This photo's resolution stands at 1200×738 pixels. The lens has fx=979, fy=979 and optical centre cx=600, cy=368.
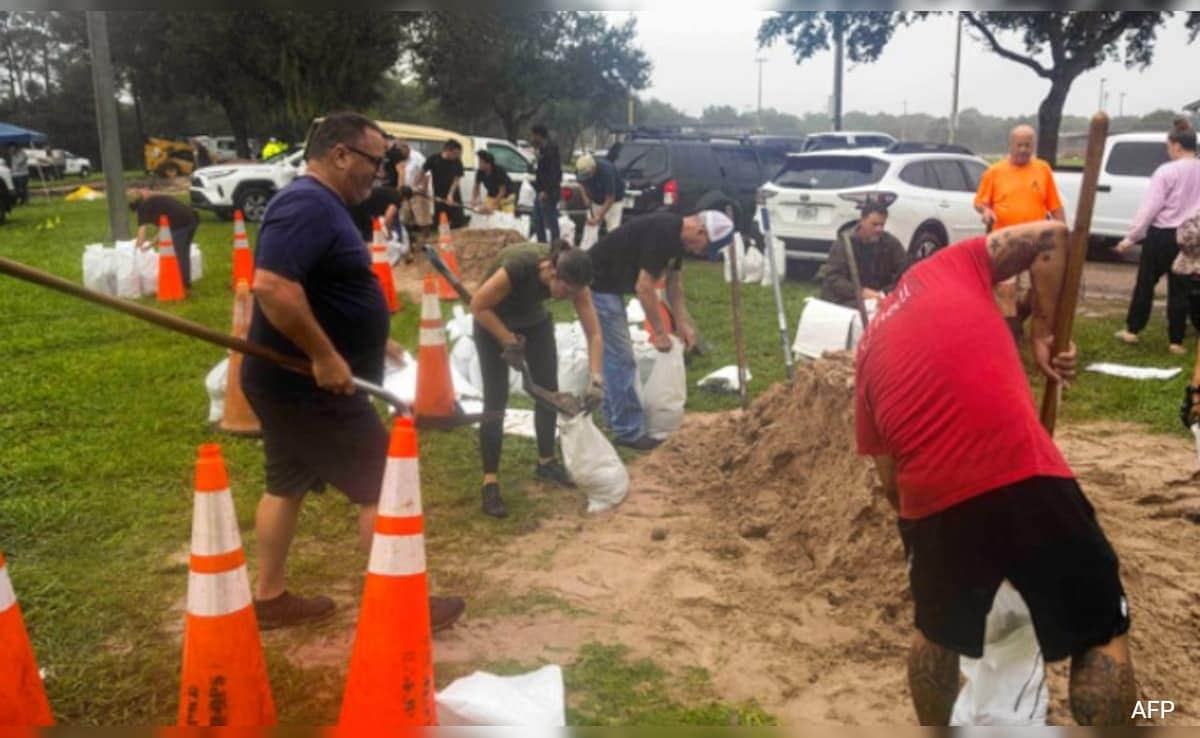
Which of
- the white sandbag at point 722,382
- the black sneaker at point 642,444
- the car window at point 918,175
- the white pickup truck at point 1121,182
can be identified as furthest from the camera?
the white pickup truck at point 1121,182

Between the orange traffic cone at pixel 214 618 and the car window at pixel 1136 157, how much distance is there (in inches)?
500

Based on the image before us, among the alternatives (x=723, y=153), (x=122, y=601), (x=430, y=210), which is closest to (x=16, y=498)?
(x=122, y=601)

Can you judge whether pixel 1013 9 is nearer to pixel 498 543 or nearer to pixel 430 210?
pixel 498 543

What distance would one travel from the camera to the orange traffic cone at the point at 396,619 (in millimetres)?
2625

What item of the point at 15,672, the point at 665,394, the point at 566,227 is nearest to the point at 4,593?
the point at 15,672

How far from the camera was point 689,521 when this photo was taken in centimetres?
475

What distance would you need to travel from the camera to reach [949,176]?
1162cm

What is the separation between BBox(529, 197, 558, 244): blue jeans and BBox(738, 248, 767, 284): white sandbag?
2.42 metres

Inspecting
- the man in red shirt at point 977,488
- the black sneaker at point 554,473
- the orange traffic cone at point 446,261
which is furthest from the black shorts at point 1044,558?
the orange traffic cone at point 446,261

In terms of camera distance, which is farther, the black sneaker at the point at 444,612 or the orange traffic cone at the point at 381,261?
the orange traffic cone at the point at 381,261

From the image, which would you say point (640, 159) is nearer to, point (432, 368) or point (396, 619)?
point (432, 368)

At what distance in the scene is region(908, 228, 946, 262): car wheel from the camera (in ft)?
36.3

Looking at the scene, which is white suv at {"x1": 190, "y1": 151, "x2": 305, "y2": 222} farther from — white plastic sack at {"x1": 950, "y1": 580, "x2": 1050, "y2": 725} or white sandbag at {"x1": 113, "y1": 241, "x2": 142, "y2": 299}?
white plastic sack at {"x1": 950, "y1": 580, "x2": 1050, "y2": 725}

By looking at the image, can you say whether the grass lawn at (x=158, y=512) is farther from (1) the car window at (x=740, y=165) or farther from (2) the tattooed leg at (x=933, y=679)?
(1) the car window at (x=740, y=165)
